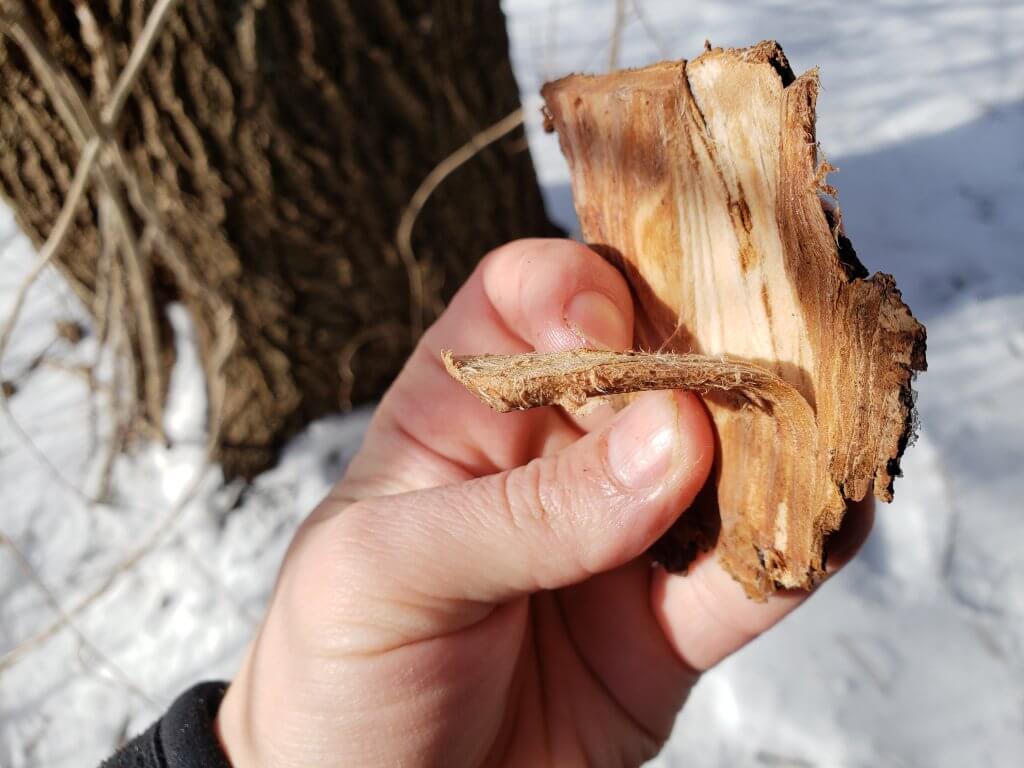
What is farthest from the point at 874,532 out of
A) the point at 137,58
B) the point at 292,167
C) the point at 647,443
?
the point at 137,58

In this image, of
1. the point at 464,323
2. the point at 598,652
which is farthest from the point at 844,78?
the point at 598,652

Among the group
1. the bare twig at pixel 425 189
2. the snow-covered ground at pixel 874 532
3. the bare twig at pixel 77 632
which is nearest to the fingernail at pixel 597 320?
the snow-covered ground at pixel 874 532

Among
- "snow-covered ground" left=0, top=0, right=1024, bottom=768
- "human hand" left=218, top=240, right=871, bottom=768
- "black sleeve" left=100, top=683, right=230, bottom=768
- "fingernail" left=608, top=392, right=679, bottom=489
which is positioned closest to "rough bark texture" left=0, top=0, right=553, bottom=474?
"snow-covered ground" left=0, top=0, right=1024, bottom=768

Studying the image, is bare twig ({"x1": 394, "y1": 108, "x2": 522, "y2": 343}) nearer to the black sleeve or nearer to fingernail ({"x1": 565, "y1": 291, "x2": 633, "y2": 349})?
fingernail ({"x1": 565, "y1": 291, "x2": 633, "y2": 349})

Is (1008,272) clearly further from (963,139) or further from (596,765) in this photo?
(596,765)

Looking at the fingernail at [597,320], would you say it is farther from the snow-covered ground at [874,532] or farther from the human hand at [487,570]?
the snow-covered ground at [874,532]

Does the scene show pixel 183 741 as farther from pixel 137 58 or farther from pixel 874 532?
pixel 874 532
